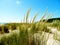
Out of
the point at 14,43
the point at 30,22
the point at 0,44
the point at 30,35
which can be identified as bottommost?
the point at 0,44

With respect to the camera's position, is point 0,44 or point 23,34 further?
point 0,44

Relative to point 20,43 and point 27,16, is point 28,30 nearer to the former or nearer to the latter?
point 20,43

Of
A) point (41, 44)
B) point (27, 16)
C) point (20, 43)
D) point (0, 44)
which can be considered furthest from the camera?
point (0, 44)

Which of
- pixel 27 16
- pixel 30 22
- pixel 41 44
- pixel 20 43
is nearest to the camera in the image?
pixel 27 16

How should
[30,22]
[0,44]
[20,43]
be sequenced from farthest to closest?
[0,44]
[20,43]
[30,22]

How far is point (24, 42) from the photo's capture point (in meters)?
3.00

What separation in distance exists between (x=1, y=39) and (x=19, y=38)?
1697mm

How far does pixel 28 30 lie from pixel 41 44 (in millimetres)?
447

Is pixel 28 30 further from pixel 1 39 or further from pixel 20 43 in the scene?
pixel 1 39

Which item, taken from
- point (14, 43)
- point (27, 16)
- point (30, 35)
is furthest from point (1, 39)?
point (27, 16)

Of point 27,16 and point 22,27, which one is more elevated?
point 27,16

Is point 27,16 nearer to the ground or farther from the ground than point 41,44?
farther from the ground

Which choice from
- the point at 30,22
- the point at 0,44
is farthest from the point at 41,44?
the point at 0,44

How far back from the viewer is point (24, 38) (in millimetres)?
3049
